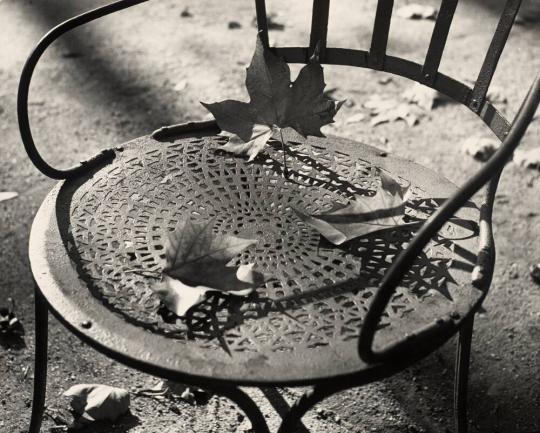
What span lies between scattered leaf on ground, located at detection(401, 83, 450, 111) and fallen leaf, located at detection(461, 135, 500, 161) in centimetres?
32

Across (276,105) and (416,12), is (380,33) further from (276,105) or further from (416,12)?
(416,12)

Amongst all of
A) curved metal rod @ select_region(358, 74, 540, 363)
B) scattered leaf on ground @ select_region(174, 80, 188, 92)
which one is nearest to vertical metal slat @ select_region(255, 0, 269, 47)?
curved metal rod @ select_region(358, 74, 540, 363)

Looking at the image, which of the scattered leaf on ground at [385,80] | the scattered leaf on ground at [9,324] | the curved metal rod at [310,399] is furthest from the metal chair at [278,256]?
the scattered leaf on ground at [385,80]

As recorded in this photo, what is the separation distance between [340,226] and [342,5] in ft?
8.73

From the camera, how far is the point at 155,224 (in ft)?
4.81

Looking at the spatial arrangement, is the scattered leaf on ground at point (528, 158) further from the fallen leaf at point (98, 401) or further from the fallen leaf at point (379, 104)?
the fallen leaf at point (98, 401)

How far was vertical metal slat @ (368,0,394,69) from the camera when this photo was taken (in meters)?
1.64

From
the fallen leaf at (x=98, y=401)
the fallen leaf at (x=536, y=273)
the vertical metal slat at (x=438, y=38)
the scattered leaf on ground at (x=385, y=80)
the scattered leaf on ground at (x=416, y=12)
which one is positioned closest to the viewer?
the vertical metal slat at (x=438, y=38)

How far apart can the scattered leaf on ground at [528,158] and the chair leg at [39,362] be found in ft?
6.11

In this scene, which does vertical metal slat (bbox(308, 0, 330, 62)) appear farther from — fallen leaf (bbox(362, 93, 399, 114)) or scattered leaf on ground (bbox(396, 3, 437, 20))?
scattered leaf on ground (bbox(396, 3, 437, 20))

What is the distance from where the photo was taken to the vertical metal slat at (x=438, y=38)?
1.57 m

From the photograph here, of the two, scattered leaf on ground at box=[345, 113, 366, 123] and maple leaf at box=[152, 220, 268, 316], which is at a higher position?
maple leaf at box=[152, 220, 268, 316]

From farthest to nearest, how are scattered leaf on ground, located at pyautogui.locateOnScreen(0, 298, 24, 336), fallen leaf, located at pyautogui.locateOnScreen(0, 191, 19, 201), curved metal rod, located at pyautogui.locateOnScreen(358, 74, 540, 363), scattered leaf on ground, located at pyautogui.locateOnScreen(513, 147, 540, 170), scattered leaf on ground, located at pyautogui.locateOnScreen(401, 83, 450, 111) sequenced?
scattered leaf on ground, located at pyautogui.locateOnScreen(401, 83, 450, 111) < scattered leaf on ground, located at pyautogui.locateOnScreen(513, 147, 540, 170) < fallen leaf, located at pyautogui.locateOnScreen(0, 191, 19, 201) < scattered leaf on ground, located at pyautogui.locateOnScreen(0, 298, 24, 336) < curved metal rod, located at pyautogui.locateOnScreen(358, 74, 540, 363)

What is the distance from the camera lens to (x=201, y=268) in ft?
4.33
